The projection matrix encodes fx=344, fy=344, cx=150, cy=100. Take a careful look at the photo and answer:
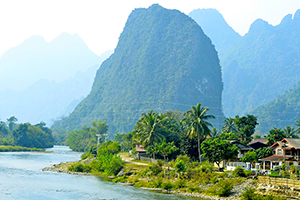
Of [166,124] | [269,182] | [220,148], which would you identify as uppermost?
[166,124]

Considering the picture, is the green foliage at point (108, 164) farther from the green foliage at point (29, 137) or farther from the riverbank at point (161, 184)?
the green foliage at point (29, 137)

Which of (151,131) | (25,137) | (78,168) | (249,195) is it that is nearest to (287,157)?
(249,195)

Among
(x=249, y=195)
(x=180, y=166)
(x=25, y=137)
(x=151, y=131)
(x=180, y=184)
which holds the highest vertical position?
(x=25, y=137)

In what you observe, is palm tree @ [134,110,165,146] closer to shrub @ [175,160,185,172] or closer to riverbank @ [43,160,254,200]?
riverbank @ [43,160,254,200]

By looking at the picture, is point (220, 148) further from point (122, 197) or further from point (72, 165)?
point (72, 165)

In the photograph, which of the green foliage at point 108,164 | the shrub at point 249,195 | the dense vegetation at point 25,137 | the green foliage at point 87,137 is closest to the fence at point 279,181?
the shrub at point 249,195

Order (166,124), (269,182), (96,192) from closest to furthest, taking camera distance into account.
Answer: (269,182) < (96,192) < (166,124)

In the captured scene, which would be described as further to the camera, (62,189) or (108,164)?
(108,164)

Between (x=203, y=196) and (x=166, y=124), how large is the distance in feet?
122

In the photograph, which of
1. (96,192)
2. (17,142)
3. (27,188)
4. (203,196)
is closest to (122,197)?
(96,192)

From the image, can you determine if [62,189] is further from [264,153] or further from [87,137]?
[87,137]

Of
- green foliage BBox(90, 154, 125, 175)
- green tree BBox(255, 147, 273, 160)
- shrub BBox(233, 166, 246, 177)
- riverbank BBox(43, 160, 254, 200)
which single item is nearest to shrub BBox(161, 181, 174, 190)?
riverbank BBox(43, 160, 254, 200)

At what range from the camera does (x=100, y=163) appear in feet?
257

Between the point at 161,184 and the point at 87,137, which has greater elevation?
the point at 87,137
